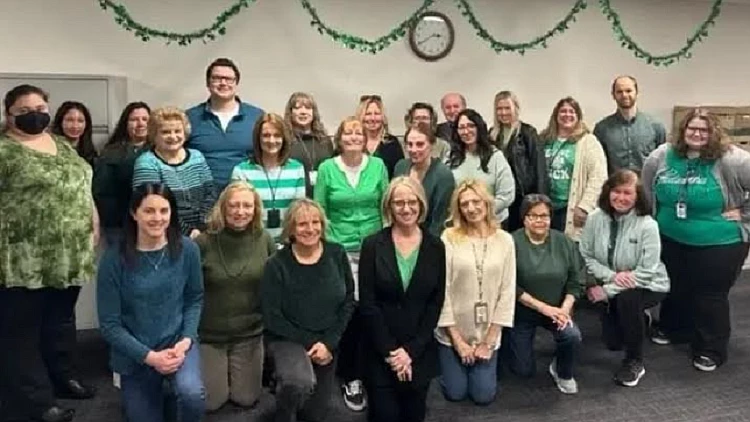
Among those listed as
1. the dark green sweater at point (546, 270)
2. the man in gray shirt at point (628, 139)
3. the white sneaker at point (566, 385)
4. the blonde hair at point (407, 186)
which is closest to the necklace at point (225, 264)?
the blonde hair at point (407, 186)

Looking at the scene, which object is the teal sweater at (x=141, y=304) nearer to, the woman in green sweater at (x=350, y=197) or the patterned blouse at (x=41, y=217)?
the patterned blouse at (x=41, y=217)

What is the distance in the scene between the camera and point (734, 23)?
20.3 ft

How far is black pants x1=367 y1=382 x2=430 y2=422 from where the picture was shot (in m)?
3.11

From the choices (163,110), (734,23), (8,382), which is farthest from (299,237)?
(734,23)

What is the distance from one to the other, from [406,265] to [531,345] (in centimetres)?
98

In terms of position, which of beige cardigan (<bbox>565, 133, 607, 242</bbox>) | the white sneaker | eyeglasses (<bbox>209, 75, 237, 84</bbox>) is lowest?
the white sneaker

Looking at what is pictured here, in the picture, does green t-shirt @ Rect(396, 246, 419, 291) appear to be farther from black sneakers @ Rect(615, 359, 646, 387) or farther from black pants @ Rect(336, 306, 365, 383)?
black sneakers @ Rect(615, 359, 646, 387)

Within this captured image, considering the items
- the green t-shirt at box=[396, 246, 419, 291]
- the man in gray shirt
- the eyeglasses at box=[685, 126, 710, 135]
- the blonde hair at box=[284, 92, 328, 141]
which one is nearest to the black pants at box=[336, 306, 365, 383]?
the green t-shirt at box=[396, 246, 419, 291]

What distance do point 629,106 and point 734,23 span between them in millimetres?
2458

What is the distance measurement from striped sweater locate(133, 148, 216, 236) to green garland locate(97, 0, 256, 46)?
1.43m

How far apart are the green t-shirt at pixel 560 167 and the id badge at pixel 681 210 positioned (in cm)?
67

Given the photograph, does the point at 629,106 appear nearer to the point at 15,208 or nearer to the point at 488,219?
the point at 488,219

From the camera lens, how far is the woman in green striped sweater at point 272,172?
343cm

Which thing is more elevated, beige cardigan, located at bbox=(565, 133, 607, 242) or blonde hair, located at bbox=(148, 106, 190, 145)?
blonde hair, located at bbox=(148, 106, 190, 145)
